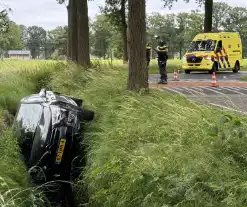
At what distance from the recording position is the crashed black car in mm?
6660

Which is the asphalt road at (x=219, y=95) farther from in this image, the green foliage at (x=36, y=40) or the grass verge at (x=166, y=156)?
the green foliage at (x=36, y=40)

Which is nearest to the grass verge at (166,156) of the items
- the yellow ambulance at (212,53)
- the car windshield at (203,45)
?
the yellow ambulance at (212,53)

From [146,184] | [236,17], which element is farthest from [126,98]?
[236,17]

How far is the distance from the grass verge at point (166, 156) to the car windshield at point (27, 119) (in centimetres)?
90

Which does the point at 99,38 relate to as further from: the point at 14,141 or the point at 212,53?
the point at 14,141

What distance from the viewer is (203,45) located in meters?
24.9

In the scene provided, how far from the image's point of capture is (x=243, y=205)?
372 centimetres

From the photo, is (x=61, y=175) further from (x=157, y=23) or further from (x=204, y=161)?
(x=157, y=23)

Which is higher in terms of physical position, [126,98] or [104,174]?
[126,98]

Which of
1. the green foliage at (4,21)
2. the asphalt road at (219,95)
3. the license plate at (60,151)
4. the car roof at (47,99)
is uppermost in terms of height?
the green foliage at (4,21)

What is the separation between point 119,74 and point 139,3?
3.28 m

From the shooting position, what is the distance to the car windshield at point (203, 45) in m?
24.6

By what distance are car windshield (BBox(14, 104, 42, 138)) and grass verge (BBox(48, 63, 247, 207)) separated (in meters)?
0.90

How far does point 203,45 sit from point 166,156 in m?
20.7
